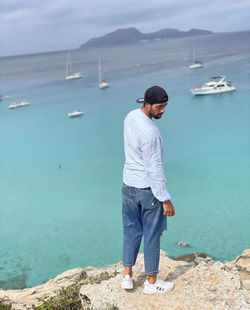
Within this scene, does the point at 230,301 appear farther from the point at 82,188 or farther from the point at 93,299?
the point at 82,188

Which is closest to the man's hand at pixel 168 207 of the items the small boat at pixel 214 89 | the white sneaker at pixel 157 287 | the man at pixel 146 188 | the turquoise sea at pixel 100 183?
the man at pixel 146 188

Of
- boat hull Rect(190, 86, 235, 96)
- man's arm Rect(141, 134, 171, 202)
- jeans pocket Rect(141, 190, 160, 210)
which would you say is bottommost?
boat hull Rect(190, 86, 235, 96)

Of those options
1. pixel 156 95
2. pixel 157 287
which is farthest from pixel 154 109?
pixel 157 287

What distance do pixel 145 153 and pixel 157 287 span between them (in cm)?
159

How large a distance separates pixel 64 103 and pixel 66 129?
42.2ft

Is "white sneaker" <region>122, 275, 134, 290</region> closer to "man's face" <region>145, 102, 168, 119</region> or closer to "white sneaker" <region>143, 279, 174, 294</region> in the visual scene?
"white sneaker" <region>143, 279, 174, 294</region>

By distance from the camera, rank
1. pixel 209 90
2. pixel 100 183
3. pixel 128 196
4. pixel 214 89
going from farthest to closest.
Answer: pixel 214 89 → pixel 209 90 → pixel 100 183 → pixel 128 196

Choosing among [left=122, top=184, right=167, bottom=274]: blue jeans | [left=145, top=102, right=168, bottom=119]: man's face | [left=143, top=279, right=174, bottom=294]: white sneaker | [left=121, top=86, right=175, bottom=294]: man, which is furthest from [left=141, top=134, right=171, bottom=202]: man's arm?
[left=143, top=279, right=174, bottom=294]: white sneaker

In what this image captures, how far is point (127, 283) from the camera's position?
3.88 metres

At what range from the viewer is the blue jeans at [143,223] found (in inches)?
140

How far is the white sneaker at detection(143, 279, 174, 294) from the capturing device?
3806mm

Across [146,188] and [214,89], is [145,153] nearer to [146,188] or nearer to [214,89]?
[146,188]

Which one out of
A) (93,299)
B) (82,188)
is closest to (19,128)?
(82,188)

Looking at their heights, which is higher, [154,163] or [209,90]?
[154,163]
